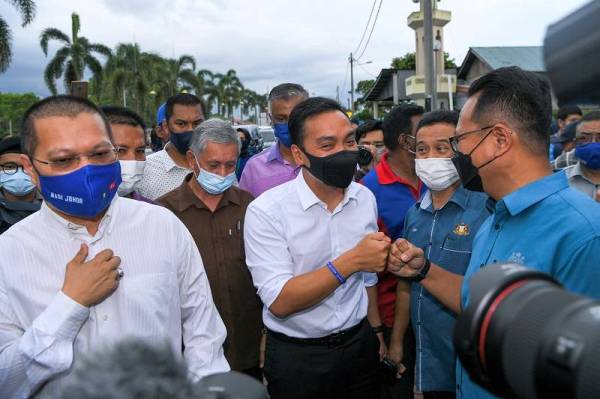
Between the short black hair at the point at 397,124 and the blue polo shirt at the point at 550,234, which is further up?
the short black hair at the point at 397,124

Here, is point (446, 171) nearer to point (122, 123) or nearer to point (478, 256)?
point (478, 256)

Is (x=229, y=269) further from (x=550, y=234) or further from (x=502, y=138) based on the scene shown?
(x=550, y=234)

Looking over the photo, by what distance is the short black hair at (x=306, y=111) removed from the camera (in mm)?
2812

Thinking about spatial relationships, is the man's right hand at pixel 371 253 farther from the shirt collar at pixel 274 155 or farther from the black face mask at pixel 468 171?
the shirt collar at pixel 274 155

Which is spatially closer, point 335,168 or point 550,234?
point 550,234

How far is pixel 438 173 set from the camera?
9.67 ft

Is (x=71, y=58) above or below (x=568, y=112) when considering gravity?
above

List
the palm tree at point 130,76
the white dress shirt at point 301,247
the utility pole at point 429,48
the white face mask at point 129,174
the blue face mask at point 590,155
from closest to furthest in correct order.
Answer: the white dress shirt at point 301,247 → the white face mask at point 129,174 → the blue face mask at point 590,155 → the utility pole at point 429,48 → the palm tree at point 130,76

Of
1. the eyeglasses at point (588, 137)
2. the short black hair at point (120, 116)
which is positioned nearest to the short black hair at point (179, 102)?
the short black hair at point (120, 116)

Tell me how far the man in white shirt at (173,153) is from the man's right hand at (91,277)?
78.1 inches

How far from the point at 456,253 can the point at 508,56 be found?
33256mm

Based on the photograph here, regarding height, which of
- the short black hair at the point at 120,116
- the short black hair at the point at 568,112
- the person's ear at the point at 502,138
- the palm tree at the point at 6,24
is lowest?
the person's ear at the point at 502,138

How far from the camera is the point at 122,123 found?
365cm

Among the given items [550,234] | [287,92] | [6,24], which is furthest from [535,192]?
[6,24]
